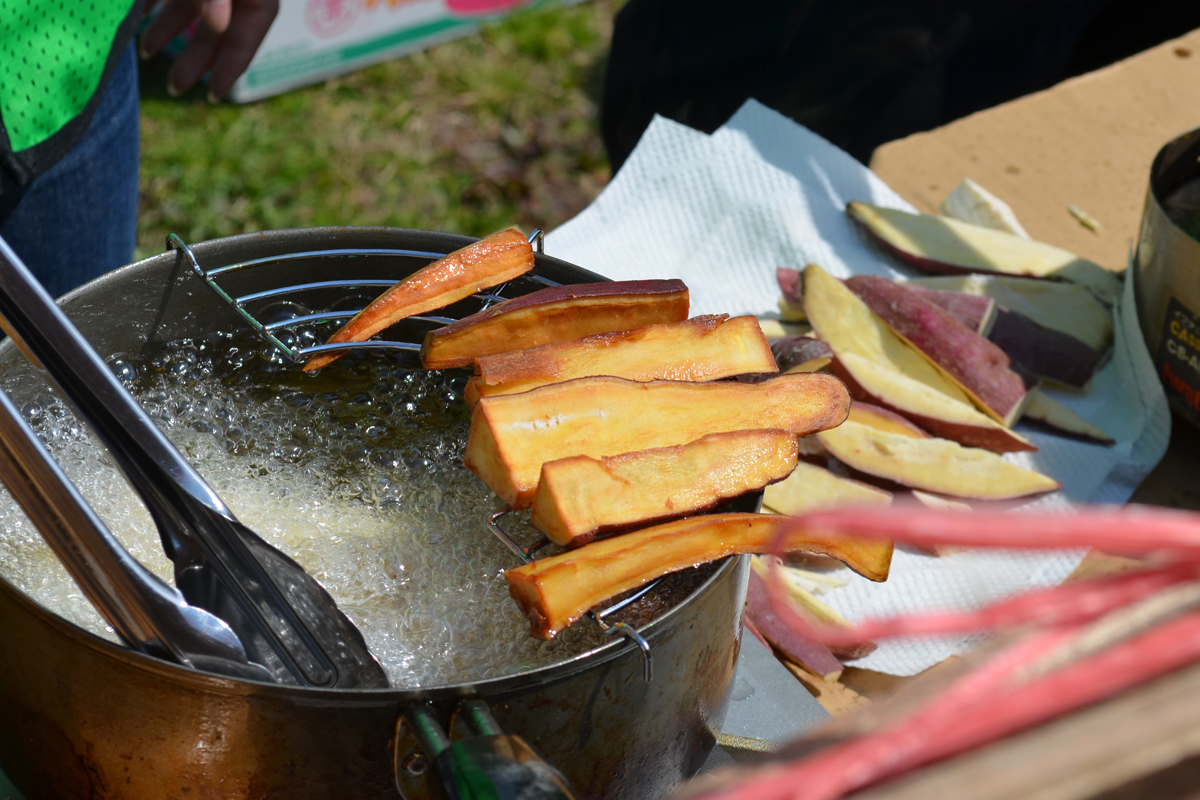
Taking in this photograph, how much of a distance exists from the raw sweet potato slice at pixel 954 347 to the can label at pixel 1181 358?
0.56 ft

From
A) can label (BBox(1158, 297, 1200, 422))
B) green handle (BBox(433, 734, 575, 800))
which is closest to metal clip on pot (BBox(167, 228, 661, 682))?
green handle (BBox(433, 734, 575, 800))

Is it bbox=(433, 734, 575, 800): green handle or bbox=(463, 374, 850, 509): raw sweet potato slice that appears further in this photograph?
bbox=(463, 374, 850, 509): raw sweet potato slice

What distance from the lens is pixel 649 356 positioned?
2.03 feet

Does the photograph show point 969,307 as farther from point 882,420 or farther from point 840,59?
Result: point 840,59

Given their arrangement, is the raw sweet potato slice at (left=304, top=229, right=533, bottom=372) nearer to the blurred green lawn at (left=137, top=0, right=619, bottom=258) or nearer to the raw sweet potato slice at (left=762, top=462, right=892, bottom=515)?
the raw sweet potato slice at (left=762, top=462, right=892, bottom=515)

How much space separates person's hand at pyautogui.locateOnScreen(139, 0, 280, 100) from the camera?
111 cm

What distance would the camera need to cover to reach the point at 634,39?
1.63m

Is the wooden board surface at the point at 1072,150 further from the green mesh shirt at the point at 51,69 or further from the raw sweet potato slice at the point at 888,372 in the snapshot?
the green mesh shirt at the point at 51,69

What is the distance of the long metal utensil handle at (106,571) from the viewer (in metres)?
0.41

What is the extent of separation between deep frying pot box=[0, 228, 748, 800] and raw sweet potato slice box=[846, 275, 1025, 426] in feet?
2.28

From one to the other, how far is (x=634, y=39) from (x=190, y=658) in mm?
1421

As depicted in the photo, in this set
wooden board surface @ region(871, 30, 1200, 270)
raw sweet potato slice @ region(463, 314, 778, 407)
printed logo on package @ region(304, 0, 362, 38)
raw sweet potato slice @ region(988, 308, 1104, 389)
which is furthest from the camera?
printed logo on package @ region(304, 0, 362, 38)

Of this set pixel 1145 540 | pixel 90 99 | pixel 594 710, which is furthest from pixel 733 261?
pixel 1145 540

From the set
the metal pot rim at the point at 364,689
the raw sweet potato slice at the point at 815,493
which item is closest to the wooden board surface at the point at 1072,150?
the raw sweet potato slice at the point at 815,493
